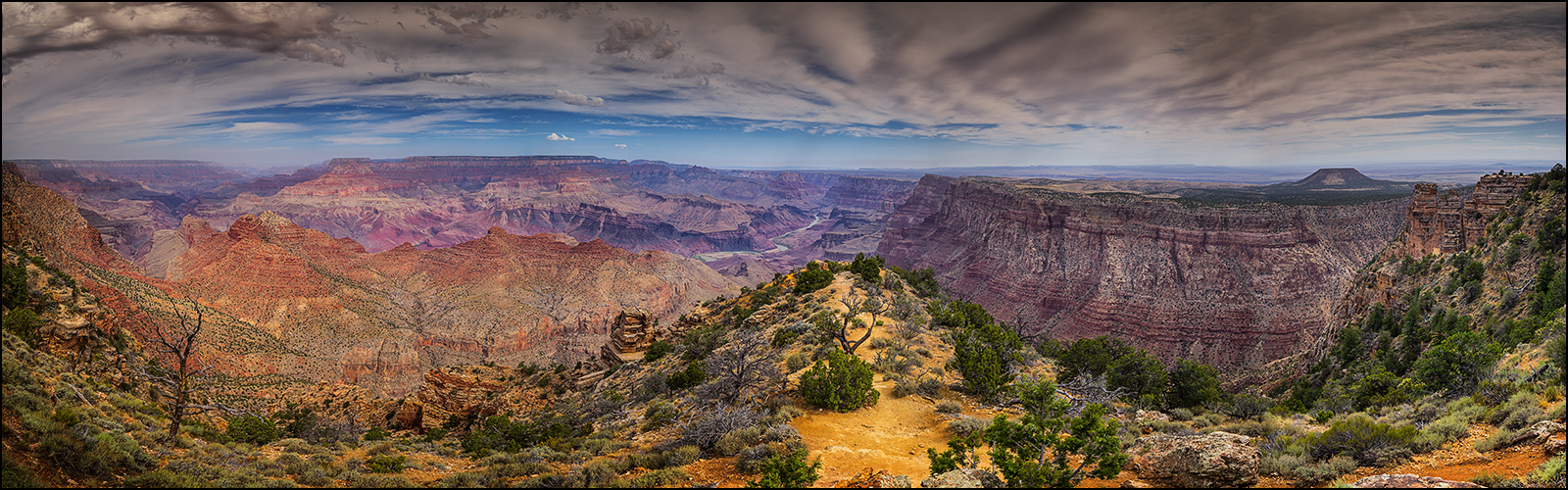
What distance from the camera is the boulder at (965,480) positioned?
320 inches

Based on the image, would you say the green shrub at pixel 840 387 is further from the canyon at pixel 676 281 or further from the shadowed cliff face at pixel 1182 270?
the shadowed cliff face at pixel 1182 270

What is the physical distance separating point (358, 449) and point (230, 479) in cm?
631

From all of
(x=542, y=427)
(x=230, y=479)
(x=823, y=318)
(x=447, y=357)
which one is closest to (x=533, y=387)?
(x=542, y=427)

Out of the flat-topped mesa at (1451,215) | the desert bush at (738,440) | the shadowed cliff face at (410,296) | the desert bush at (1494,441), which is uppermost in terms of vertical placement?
the flat-topped mesa at (1451,215)

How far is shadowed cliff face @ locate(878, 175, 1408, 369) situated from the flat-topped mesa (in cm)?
1858

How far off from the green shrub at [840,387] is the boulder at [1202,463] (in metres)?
6.80

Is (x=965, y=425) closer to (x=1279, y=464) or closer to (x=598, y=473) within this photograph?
A: (x=1279, y=464)

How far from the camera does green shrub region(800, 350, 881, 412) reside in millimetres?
14617

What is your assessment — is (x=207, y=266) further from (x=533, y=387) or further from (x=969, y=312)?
(x=969, y=312)

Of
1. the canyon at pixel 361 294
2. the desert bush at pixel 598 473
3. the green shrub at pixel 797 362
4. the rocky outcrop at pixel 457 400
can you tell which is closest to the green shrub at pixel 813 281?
the green shrub at pixel 797 362

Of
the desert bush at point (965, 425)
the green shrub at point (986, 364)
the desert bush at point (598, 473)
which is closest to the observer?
the desert bush at point (598, 473)

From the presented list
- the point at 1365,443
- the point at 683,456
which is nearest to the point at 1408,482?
the point at 1365,443

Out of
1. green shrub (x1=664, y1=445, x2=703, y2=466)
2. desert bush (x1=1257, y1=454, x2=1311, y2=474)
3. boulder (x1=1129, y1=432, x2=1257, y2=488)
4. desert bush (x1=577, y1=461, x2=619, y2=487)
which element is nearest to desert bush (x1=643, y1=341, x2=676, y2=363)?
green shrub (x1=664, y1=445, x2=703, y2=466)

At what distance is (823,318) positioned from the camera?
22.8 meters
